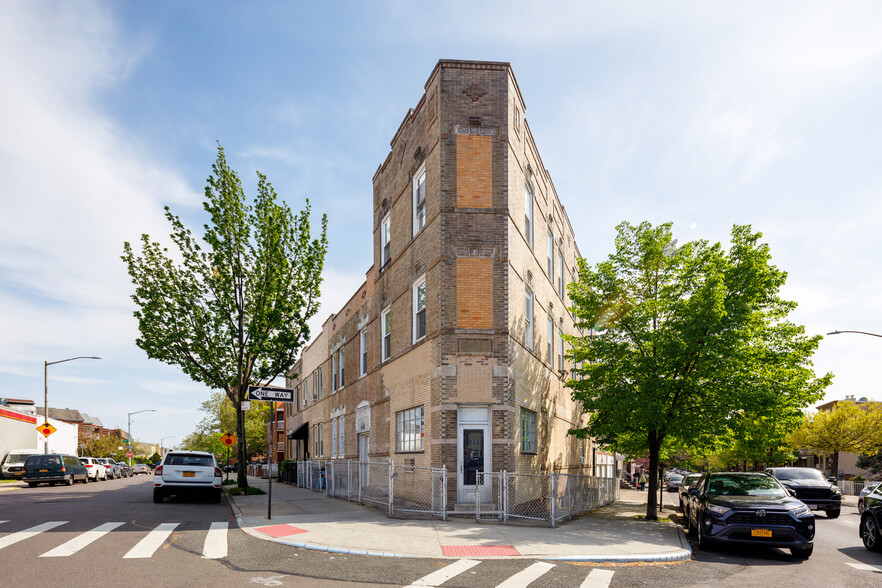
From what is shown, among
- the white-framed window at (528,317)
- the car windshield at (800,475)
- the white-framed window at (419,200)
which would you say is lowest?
the car windshield at (800,475)

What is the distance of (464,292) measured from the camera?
17578 mm

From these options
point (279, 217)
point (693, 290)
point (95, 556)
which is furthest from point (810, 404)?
point (279, 217)

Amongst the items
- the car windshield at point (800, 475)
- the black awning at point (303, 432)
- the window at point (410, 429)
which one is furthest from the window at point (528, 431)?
the black awning at point (303, 432)

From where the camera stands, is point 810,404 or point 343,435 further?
point 343,435

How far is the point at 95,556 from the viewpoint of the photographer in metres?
9.92

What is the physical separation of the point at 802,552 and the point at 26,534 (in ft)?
46.8

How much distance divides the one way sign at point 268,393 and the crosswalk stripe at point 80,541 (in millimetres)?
3704

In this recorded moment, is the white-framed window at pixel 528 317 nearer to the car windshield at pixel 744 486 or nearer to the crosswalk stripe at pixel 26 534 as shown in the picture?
the car windshield at pixel 744 486

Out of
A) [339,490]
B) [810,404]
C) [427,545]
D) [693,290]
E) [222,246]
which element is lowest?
[339,490]

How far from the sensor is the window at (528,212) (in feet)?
69.1

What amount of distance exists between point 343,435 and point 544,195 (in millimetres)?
14189

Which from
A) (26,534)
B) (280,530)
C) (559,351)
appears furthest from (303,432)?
(26,534)

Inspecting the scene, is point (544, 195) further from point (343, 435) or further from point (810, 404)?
point (343, 435)

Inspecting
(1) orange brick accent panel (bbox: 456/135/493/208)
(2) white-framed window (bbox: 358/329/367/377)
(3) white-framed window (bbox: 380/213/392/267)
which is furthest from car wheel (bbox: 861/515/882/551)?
(2) white-framed window (bbox: 358/329/367/377)
